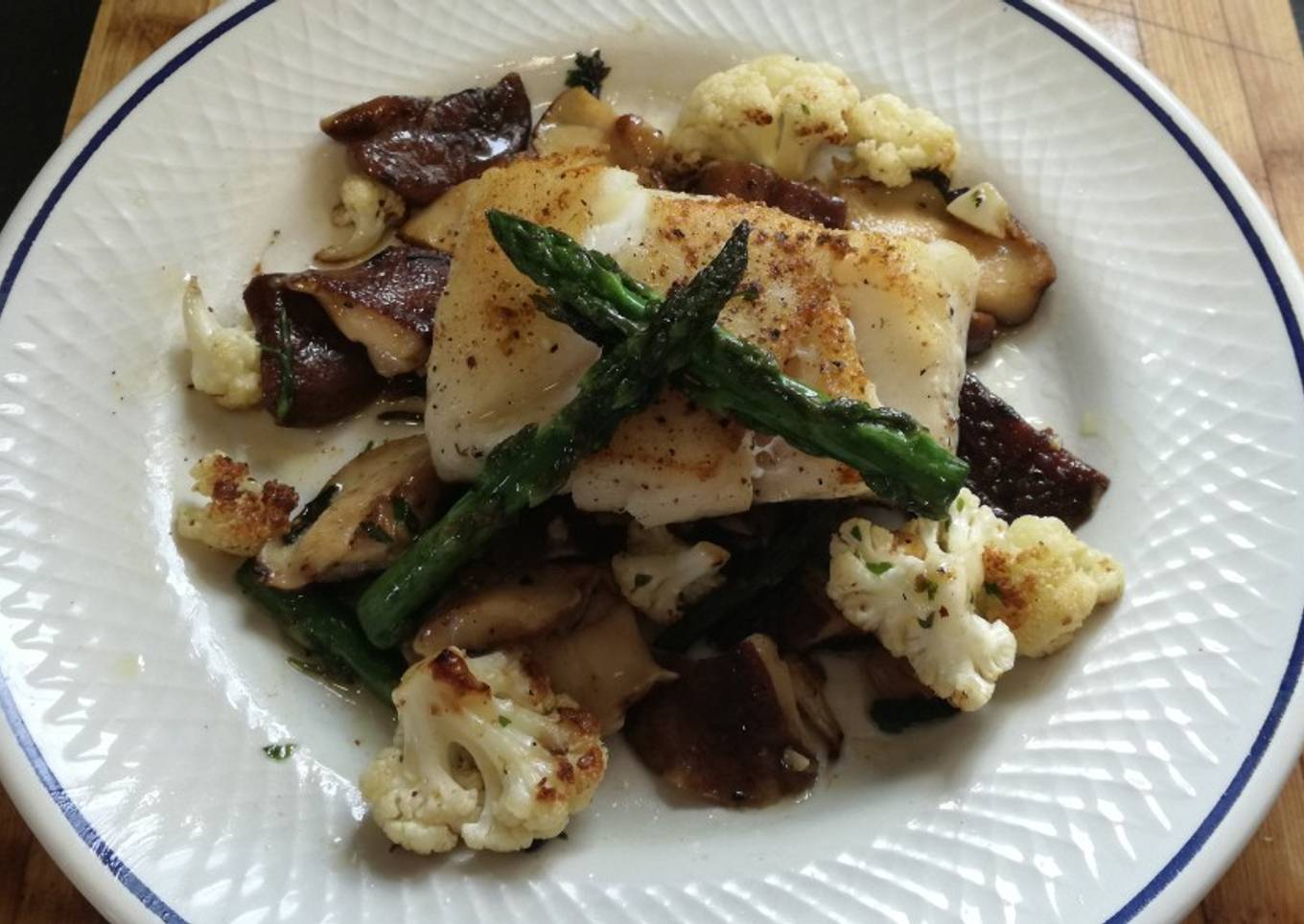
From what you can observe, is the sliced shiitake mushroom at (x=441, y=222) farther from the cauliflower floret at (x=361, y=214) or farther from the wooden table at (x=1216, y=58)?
the wooden table at (x=1216, y=58)

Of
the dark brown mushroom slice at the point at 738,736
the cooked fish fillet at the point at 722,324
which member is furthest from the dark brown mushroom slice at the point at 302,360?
the dark brown mushroom slice at the point at 738,736

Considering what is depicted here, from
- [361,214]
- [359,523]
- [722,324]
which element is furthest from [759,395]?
[361,214]

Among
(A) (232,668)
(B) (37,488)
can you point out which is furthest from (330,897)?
(B) (37,488)

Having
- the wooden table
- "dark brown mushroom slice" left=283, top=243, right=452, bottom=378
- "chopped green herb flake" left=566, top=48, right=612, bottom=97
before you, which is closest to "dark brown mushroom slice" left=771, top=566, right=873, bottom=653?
"dark brown mushroom slice" left=283, top=243, right=452, bottom=378

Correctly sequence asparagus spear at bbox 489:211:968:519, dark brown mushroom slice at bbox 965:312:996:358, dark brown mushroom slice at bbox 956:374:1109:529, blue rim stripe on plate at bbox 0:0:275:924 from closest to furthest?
blue rim stripe on plate at bbox 0:0:275:924
asparagus spear at bbox 489:211:968:519
dark brown mushroom slice at bbox 956:374:1109:529
dark brown mushroom slice at bbox 965:312:996:358

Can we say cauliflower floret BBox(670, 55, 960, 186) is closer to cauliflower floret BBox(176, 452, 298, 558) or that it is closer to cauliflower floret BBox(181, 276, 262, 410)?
cauliflower floret BBox(181, 276, 262, 410)
